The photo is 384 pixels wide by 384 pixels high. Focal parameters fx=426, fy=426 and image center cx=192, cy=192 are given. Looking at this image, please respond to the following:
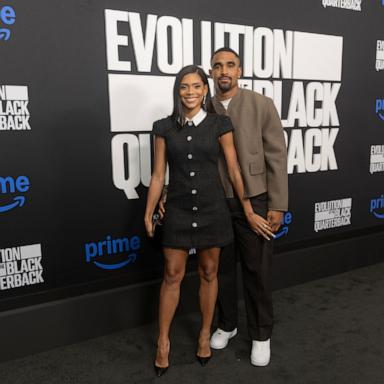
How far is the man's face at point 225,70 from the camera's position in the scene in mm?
1940

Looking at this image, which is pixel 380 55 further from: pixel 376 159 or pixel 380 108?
pixel 376 159

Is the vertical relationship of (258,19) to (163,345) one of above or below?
above

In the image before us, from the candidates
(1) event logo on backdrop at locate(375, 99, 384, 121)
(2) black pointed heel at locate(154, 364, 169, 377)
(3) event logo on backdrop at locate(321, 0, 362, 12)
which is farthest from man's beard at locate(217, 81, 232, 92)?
(1) event logo on backdrop at locate(375, 99, 384, 121)

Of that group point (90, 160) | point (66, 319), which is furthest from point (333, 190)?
point (66, 319)

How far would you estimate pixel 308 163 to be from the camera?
124 inches

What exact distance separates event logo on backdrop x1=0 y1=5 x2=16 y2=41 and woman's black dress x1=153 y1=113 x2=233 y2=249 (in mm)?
842

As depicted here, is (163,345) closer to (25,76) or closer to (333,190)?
(25,76)

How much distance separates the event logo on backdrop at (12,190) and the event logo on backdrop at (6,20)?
2.20ft

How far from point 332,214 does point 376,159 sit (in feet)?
2.14

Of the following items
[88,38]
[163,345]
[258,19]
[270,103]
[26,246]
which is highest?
[258,19]

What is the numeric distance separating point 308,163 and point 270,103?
4.06ft

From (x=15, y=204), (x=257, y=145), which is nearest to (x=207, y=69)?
(x=257, y=145)

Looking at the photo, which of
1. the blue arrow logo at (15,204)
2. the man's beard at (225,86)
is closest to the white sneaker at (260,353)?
the man's beard at (225,86)

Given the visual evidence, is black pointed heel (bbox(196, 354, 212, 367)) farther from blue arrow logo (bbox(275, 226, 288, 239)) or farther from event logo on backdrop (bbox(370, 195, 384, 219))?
event logo on backdrop (bbox(370, 195, 384, 219))
